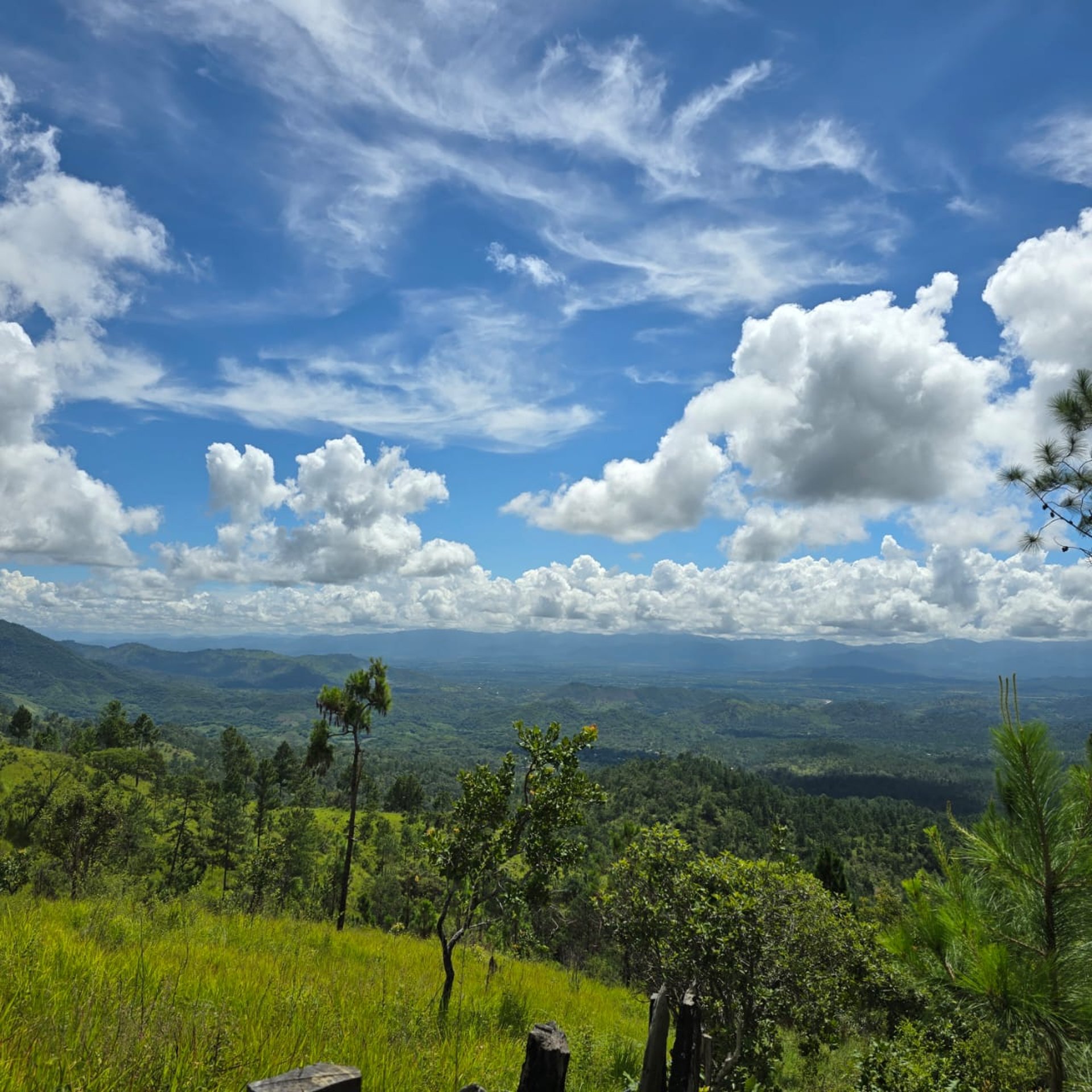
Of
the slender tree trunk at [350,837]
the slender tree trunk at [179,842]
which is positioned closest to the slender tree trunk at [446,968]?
the slender tree trunk at [350,837]

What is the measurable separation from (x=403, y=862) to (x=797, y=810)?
132 metres

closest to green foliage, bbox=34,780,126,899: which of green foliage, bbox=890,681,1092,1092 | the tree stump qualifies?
the tree stump

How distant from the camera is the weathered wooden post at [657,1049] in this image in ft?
11.6

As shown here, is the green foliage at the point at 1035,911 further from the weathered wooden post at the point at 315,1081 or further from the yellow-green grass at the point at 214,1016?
the weathered wooden post at the point at 315,1081

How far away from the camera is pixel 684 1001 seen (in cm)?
398

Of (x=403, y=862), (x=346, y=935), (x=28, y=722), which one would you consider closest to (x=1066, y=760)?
(x=346, y=935)

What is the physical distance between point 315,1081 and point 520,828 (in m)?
7.41

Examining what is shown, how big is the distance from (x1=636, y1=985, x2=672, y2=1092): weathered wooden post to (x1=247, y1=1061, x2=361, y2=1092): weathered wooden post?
1920 millimetres

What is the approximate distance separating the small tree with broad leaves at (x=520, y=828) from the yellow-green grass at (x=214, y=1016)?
4.82 ft

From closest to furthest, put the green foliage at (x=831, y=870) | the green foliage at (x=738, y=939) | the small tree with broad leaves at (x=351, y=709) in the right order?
the green foliage at (x=738, y=939) < the small tree with broad leaves at (x=351, y=709) < the green foliage at (x=831, y=870)

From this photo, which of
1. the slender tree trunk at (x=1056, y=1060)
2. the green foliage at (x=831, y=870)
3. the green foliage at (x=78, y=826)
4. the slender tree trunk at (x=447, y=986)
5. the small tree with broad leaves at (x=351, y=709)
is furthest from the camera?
the green foliage at (x=831, y=870)

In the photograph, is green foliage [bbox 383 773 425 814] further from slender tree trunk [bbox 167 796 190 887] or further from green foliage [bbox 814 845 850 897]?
green foliage [bbox 814 845 850 897]

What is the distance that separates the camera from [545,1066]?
292 centimetres

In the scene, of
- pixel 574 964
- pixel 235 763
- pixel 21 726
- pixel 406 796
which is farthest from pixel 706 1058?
pixel 21 726
